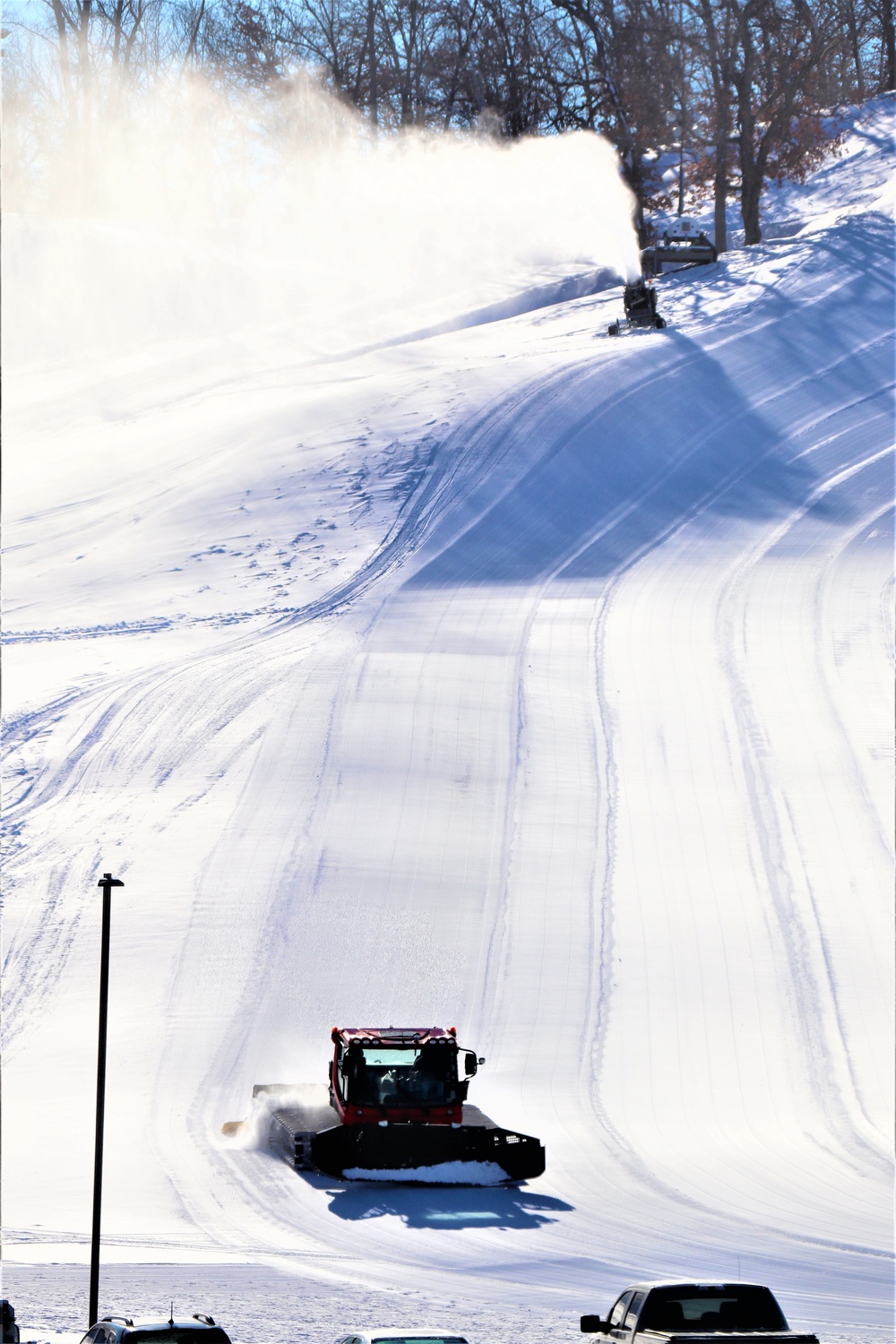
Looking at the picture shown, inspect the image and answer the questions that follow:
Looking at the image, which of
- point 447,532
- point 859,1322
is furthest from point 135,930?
point 447,532

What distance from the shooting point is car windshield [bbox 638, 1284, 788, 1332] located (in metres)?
7.10

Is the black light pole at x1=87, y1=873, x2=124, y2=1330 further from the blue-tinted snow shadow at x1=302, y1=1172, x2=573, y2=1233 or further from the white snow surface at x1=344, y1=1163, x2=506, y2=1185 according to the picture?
the white snow surface at x1=344, y1=1163, x2=506, y2=1185

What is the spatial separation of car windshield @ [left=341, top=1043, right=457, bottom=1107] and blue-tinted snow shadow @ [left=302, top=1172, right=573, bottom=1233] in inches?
27.0

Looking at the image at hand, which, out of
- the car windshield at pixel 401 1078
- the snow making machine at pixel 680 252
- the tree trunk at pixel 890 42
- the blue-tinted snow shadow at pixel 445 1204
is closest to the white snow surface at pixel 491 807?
the blue-tinted snow shadow at pixel 445 1204

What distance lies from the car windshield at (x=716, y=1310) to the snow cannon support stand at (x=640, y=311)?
33.9 metres

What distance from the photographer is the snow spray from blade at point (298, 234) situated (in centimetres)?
4984

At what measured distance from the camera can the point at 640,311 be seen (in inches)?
1563

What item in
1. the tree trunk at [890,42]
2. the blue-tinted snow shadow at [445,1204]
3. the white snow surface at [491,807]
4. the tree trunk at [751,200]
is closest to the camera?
the blue-tinted snow shadow at [445,1204]

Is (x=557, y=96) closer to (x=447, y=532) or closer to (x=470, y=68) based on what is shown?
(x=470, y=68)

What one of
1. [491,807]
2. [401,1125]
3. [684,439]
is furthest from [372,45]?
[401,1125]

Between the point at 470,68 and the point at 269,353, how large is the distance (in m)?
18.8

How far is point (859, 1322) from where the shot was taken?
9906 mm

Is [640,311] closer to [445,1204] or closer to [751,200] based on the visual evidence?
[751,200]

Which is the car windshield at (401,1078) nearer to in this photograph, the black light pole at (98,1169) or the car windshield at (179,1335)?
the black light pole at (98,1169)
